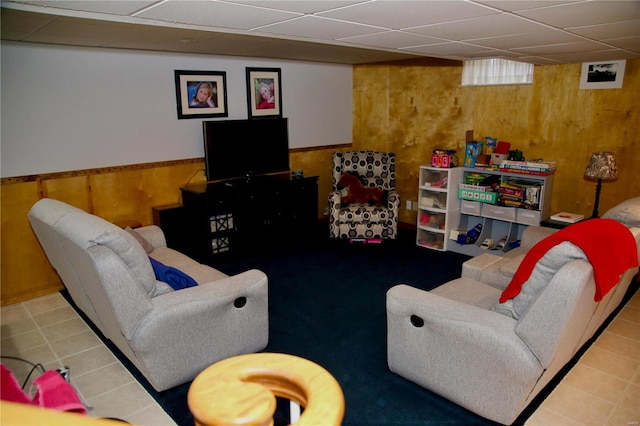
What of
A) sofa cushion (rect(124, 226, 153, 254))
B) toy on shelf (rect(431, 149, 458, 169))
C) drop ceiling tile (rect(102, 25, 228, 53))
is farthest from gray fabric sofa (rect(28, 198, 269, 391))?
toy on shelf (rect(431, 149, 458, 169))

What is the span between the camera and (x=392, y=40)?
3.28 meters

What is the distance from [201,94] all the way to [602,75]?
4191 millimetres

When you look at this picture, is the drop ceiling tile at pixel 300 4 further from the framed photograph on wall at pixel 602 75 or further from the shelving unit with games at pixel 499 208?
the framed photograph on wall at pixel 602 75

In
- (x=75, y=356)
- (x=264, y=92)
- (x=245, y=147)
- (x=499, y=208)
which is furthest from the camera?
(x=264, y=92)

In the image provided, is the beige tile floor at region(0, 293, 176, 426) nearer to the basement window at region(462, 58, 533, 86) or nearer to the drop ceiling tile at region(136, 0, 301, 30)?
the drop ceiling tile at region(136, 0, 301, 30)

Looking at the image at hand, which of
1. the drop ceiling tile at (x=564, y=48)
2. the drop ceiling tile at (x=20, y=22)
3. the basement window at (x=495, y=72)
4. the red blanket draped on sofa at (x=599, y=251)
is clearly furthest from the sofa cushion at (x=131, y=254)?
the basement window at (x=495, y=72)

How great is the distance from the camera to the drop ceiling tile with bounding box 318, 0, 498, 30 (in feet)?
6.82

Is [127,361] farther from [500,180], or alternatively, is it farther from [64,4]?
[500,180]

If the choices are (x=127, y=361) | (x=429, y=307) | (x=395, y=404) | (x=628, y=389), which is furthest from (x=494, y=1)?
(x=127, y=361)

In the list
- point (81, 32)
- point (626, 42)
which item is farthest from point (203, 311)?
point (626, 42)

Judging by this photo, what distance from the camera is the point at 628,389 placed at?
2.69 m

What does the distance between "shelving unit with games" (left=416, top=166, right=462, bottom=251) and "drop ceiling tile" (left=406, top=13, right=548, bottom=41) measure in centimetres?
232

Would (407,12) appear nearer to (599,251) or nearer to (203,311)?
(599,251)

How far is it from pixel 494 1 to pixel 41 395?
219cm
